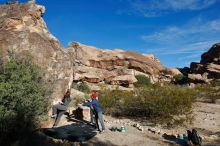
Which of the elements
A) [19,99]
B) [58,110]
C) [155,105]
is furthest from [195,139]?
[19,99]

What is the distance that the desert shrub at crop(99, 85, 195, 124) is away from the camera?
14.6m

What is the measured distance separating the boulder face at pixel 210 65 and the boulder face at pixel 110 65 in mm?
6626

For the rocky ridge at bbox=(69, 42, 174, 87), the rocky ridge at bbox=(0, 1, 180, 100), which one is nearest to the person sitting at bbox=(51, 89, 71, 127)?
the rocky ridge at bbox=(0, 1, 180, 100)

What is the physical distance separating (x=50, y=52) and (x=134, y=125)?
475 centimetres

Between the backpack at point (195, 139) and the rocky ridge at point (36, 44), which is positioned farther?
the rocky ridge at point (36, 44)

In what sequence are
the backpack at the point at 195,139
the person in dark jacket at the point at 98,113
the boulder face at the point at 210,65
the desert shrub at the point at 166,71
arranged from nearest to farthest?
1. the backpack at the point at 195,139
2. the person in dark jacket at the point at 98,113
3. the boulder face at the point at 210,65
4. the desert shrub at the point at 166,71

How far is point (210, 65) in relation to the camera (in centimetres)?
5044

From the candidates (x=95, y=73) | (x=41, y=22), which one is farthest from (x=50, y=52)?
(x=95, y=73)

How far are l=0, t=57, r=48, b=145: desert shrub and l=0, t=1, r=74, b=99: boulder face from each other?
98cm

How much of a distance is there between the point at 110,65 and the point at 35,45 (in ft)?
110

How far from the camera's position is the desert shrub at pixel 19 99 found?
9.41m

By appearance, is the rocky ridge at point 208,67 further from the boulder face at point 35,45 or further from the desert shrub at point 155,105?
the boulder face at point 35,45

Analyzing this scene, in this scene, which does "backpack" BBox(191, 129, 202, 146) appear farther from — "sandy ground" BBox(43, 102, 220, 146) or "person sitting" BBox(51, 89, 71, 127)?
"person sitting" BBox(51, 89, 71, 127)

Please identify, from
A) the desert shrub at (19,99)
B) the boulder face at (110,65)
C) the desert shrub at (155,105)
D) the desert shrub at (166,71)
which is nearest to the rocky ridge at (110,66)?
the boulder face at (110,65)
